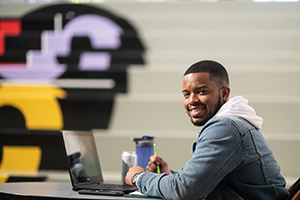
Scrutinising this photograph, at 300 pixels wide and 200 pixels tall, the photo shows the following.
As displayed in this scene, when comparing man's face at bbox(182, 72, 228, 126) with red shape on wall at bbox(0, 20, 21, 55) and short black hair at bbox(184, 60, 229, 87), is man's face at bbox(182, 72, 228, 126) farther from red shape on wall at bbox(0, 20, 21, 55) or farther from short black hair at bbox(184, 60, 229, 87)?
red shape on wall at bbox(0, 20, 21, 55)

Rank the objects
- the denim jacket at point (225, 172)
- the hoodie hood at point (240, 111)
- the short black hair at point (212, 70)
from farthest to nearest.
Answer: the short black hair at point (212, 70) < the hoodie hood at point (240, 111) < the denim jacket at point (225, 172)

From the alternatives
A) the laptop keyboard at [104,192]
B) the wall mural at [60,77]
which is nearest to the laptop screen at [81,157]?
the laptop keyboard at [104,192]

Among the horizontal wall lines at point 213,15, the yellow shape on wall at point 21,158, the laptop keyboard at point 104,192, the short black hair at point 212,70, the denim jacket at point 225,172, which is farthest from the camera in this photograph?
the yellow shape on wall at point 21,158

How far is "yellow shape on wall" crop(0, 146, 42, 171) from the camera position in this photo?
133 inches

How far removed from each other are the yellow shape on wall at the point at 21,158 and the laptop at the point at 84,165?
62.5 inches

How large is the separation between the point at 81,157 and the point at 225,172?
30.5 inches

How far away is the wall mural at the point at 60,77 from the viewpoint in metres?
3.40

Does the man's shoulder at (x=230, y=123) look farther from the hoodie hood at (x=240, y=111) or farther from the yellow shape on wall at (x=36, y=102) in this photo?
the yellow shape on wall at (x=36, y=102)

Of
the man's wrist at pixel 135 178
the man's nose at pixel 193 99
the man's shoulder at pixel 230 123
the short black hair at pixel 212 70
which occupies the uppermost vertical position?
the short black hair at pixel 212 70

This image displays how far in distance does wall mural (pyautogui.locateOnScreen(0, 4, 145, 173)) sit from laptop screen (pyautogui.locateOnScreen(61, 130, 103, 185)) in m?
1.40

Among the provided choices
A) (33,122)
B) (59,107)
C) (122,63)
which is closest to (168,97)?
(122,63)

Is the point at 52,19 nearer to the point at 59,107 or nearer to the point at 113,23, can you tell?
the point at 113,23

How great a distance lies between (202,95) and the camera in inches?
66.0

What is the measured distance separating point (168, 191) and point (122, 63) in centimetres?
216
